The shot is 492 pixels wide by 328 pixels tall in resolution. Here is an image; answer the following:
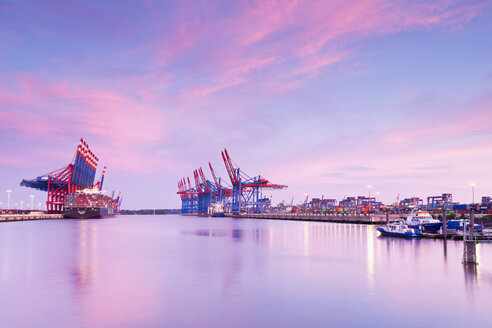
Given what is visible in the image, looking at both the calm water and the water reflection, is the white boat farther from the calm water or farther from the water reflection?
the water reflection

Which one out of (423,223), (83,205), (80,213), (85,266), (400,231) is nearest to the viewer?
(85,266)

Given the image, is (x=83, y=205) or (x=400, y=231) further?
Result: (x=83, y=205)

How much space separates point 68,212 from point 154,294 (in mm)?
148875

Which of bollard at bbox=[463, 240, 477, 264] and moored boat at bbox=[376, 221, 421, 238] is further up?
bollard at bbox=[463, 240, 477, 264]

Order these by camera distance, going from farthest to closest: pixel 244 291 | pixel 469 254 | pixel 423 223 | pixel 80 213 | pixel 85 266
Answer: pixel 80 213 → pixel 423 223 → pixel 469 254 → pixel 85 266 → pixel 244 291

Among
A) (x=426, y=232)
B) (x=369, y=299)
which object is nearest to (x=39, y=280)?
(x=369, y=299)

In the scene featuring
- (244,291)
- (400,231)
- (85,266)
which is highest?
(244,291)

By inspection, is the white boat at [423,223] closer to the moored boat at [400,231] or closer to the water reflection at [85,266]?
the moored boat at [400,231]

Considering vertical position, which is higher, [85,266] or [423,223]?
[423,223]

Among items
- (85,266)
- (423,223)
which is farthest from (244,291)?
(423,223)

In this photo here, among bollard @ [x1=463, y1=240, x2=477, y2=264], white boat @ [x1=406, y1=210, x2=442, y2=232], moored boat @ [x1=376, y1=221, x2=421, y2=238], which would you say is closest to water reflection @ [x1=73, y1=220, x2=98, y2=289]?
bollard @ [x1=463, y1=240, x2=477, y2=264]

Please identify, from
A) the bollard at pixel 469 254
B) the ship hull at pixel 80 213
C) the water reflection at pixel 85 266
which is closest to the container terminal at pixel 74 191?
the ship hull at pixel 80 213

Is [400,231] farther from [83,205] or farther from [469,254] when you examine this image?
[83,205]

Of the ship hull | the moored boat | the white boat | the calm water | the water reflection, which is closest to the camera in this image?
the calm water
